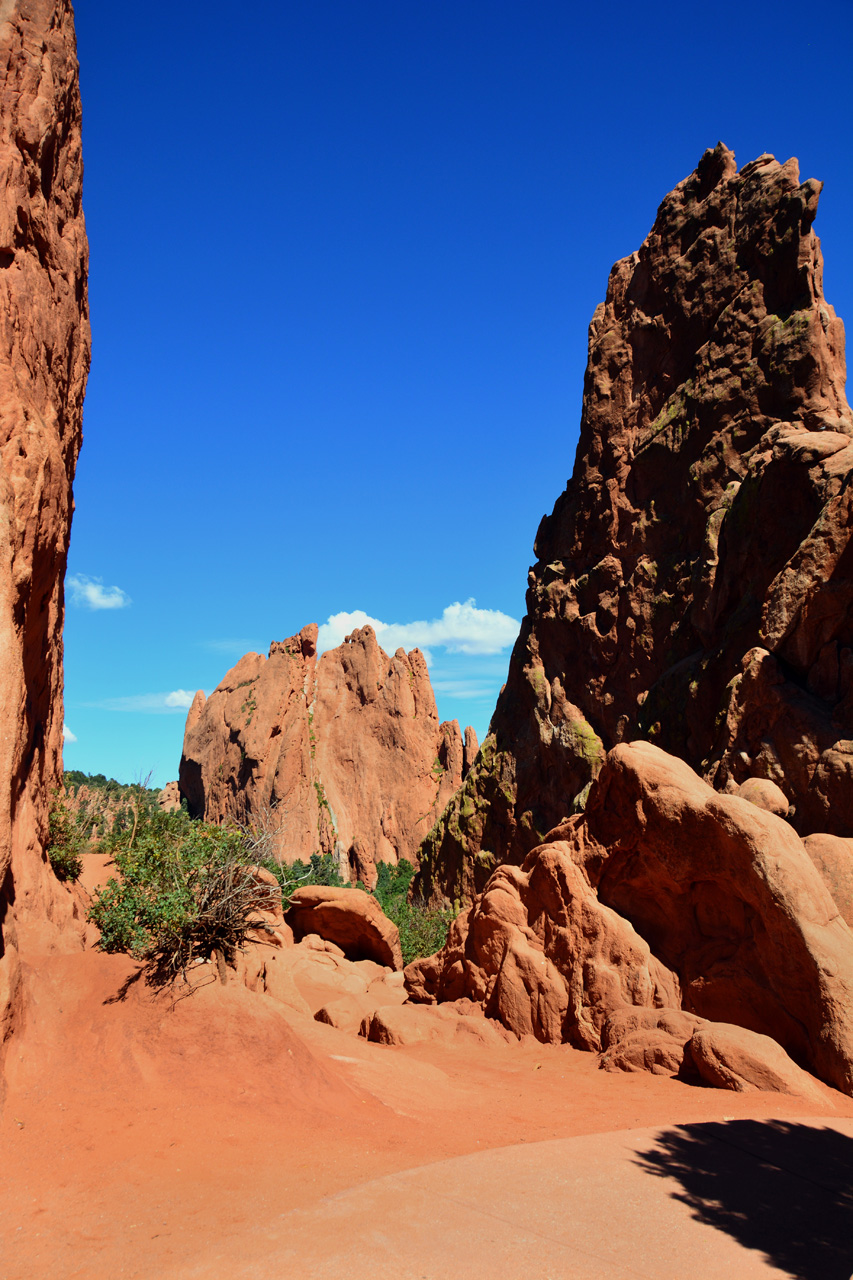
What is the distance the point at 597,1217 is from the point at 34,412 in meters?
10.3

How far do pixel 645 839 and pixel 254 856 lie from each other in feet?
23.2

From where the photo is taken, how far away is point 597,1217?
19.6 feet

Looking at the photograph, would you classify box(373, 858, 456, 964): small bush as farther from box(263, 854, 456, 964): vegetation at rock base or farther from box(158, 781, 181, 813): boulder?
box(158, 781, 181, 813): boulder

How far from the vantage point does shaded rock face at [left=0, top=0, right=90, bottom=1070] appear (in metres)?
8.01

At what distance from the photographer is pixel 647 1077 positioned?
35.0 feet

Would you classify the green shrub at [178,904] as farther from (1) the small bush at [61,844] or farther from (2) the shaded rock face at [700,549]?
(2) the shaded rock face at [700,549]

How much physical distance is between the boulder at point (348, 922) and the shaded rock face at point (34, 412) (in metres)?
14.9

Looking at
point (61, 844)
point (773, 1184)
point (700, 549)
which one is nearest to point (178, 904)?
point (61, 844)

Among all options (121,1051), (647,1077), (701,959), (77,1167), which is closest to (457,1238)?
(77,1167)

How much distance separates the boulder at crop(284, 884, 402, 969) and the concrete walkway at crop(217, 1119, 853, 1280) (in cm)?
1971

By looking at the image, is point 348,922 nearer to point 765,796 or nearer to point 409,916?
point 409,916

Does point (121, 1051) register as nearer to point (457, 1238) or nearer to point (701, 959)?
point (457, 1238)

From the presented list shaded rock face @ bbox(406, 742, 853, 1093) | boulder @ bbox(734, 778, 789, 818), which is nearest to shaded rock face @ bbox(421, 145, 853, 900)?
boulder @ bbox(734, 778, 789, 818)

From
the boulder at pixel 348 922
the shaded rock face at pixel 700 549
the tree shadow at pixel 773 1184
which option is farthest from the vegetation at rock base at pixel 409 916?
the tree shadow at pixel 773 1184
